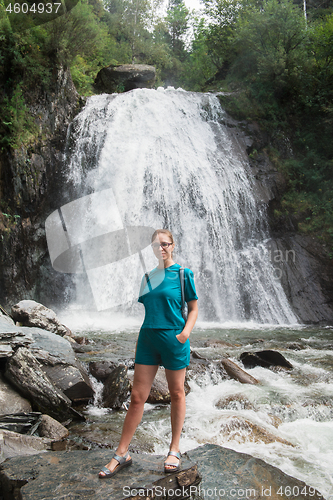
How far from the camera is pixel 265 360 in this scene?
20.2ft

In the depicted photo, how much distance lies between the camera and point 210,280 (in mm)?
11984

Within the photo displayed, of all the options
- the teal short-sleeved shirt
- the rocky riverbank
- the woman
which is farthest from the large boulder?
the woman

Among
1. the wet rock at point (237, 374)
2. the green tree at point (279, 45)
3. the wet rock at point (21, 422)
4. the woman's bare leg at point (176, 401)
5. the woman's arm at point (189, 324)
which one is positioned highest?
the green tree at point (279, 45)

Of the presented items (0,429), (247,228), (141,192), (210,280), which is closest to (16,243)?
(141,192)

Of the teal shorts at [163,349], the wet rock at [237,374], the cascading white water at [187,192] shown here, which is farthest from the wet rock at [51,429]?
the cascading white water at [187,192]

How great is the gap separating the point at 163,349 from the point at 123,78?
19.0m

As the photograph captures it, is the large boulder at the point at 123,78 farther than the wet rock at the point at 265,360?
Yes

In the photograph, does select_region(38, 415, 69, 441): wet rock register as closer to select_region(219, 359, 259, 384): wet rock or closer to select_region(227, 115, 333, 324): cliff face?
select_region(219, 359, 259, 384): wet rock

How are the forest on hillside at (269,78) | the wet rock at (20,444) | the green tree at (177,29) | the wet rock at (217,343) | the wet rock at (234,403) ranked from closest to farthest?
the wet rock at (20,444), the wet rock at (234,403), the wet rock at (217,343), the forest on hillside at (269,78), the green tree at (177,29)

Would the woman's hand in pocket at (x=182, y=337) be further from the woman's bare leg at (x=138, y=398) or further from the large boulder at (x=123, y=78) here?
the large boulder at (x=123, y=78)

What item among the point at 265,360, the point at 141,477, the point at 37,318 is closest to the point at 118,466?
the point at 141,477

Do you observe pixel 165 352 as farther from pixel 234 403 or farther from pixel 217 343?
pixel 217 343

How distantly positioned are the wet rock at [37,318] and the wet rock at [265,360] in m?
3.71

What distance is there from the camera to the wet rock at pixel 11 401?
380 cm
